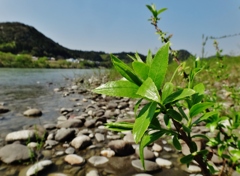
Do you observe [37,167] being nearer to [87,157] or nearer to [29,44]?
[87,157]

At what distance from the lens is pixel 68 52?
107375mm

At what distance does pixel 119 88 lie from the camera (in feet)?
2.26

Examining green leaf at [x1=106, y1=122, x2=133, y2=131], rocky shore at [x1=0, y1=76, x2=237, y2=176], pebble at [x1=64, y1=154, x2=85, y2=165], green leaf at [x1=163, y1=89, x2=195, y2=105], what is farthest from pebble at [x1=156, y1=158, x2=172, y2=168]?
green leaf at [x1=163, y1=89, x2=195, y2=105]

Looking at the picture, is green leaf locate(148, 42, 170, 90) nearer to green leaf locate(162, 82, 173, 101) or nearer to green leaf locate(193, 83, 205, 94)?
green leaf locate(162, 82, 173, 101)

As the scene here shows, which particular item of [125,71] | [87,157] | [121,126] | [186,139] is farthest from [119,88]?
[87,157]

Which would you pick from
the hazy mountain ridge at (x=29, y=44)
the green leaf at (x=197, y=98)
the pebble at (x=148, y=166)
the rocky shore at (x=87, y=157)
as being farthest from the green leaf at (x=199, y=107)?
the hazy mountain ridge at (x=29, y=44)

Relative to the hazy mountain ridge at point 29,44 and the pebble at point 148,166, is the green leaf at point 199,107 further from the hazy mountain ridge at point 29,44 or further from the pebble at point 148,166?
the hazy mountain ridge at point 29,44

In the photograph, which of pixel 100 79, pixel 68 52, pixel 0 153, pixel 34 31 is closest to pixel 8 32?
pixel 34 31

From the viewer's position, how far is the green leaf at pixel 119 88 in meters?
0.67

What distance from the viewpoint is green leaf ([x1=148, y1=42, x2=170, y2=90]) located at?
659 millimetres

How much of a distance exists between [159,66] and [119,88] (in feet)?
0.46

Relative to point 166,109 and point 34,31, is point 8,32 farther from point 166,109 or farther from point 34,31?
point 166,109

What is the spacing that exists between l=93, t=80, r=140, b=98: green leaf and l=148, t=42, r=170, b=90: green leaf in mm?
70

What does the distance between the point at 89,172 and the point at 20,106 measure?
5188 mm
